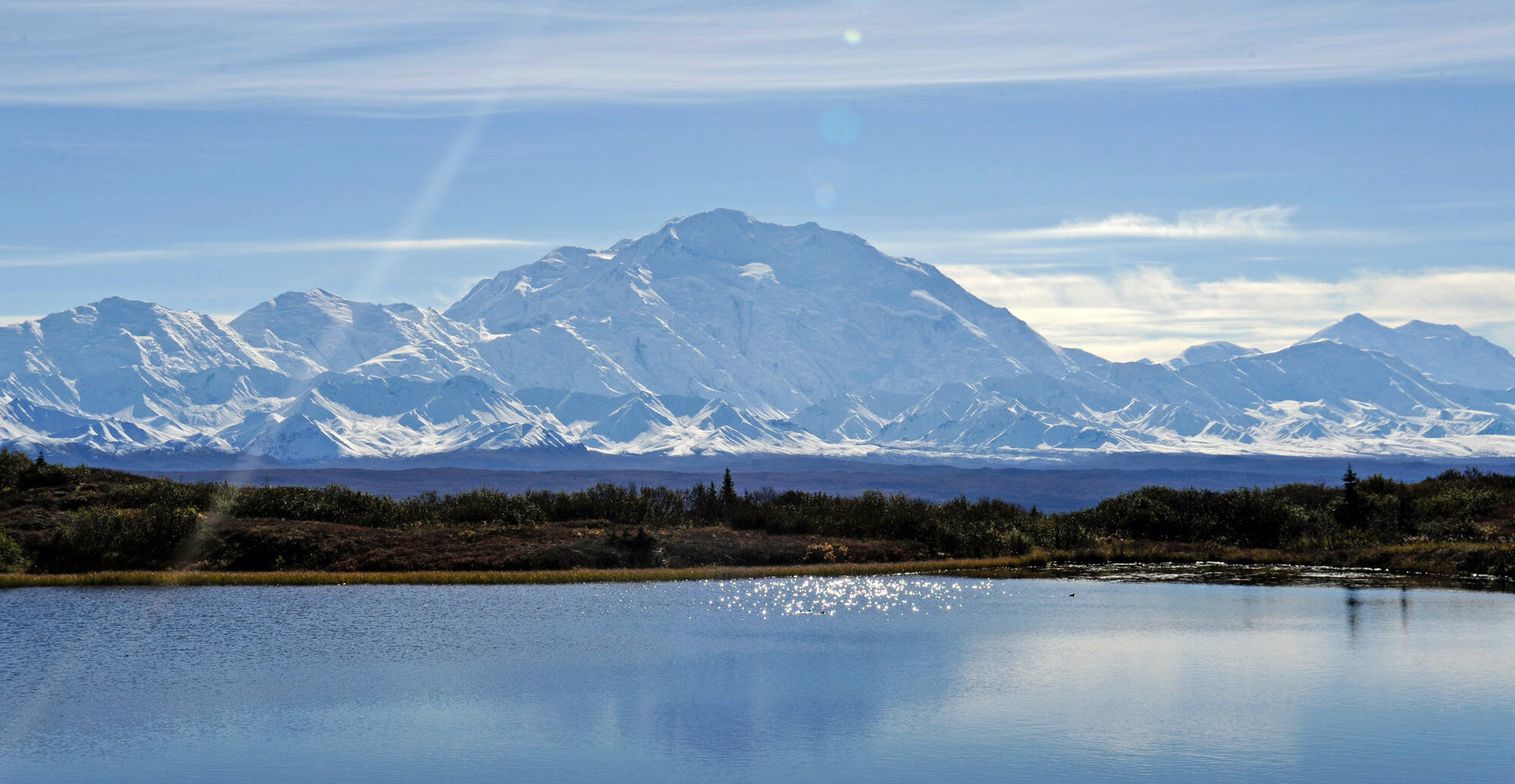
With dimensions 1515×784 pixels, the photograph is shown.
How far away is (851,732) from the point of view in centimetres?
3759

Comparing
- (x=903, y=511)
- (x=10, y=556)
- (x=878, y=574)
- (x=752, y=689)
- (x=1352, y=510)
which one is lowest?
(x=752, y=689)

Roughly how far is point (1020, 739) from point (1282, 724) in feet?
25.1

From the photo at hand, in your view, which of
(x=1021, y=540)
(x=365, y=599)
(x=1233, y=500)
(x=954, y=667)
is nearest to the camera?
(x=954, y=667)

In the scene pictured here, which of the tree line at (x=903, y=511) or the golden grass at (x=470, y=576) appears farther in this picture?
the tree line at (x=903, y=511)

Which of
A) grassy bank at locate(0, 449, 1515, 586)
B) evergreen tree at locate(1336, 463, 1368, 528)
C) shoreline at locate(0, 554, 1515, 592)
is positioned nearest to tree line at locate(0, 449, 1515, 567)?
evergreen tree at locate(1336, 463, 1368, 528)

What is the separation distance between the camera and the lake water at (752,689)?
34.0m

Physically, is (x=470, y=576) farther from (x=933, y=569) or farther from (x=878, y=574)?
(x=933, y=569)

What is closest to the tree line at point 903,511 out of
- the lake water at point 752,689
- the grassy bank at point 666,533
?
the grassy bank at point 666,533

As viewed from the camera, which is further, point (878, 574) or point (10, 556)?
point (878, 574)

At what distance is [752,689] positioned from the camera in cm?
4403

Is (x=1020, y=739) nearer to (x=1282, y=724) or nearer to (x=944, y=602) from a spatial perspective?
(x=1282, y=724)

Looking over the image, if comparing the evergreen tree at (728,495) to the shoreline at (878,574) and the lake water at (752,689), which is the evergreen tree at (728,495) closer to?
the shoreline at (878,574)

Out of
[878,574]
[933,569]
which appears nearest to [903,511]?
[933,569]

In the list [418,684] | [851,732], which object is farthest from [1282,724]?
[418,684]
